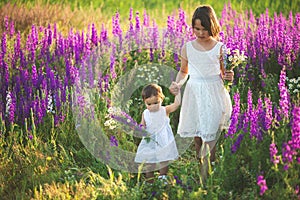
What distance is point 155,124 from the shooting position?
12.7ft

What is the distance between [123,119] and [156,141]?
0.40m

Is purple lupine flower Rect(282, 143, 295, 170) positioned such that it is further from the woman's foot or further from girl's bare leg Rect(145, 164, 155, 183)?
girl's bare leg Rect(145, 164, 155, 183)

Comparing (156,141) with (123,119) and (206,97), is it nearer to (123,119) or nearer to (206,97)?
(123,119)

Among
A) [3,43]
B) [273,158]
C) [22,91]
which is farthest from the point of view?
[3,43]

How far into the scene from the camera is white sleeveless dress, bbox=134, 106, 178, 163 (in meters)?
3.85

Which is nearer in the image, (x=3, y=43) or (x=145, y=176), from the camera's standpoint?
(x=145, y=176)

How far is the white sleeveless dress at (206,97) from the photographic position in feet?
12.6

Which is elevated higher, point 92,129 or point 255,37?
point 255,37

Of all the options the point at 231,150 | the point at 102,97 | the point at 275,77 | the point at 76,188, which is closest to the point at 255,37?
the point at 275,77

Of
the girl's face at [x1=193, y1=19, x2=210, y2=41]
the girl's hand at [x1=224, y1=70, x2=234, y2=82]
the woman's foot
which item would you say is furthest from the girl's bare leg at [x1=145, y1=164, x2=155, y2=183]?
the girl's face at [x1=193, y1=19, x2=210, y2=41]

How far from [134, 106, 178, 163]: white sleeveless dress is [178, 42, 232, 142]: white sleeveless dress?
0.20 metres

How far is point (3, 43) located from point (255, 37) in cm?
268

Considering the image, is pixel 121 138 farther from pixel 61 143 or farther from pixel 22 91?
pixel 22 91

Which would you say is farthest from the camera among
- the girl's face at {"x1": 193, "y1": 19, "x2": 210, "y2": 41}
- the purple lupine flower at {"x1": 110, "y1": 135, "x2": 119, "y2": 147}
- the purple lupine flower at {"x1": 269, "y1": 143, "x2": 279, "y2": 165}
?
the purple lupine flower at {"x1": 110, "y1": 135, "x2": 119, "y2": 147}
